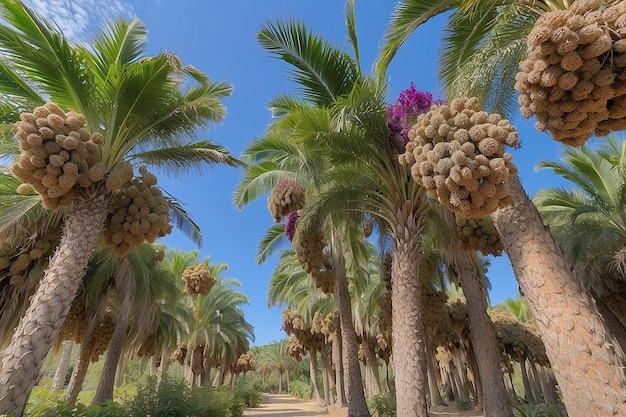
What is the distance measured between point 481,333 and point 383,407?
6.86 m

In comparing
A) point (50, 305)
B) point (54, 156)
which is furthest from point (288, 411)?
point (54, 156)

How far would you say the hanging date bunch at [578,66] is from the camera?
11.0 ft

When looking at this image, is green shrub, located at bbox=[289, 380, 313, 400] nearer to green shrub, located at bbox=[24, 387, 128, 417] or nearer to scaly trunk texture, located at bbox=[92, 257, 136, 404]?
scaly trunk texture, located at bbox=[92, 257, 136, 404]

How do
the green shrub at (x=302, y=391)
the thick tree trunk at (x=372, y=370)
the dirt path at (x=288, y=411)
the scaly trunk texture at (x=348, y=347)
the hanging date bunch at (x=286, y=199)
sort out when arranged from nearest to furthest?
the hanging date bunch at (x=286, y=199), the scaly trunk texture at (x=348, y=347), the thick tree trunk at (x=372, y=370), the dirt path at (x=288, y=411), the green shrub at (x=302, y=391)

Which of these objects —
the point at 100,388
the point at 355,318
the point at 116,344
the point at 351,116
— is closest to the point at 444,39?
the point at 351,116

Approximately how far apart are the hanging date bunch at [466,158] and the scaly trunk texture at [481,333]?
378 cm

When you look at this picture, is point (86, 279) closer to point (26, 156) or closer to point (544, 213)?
point (26, 156)

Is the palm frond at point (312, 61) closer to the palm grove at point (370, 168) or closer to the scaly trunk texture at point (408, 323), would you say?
the palm grove at point (370, 168)

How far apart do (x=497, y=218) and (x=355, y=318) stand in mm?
16762

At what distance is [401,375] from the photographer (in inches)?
229

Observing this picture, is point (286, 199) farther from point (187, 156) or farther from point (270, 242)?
point (270, 242)

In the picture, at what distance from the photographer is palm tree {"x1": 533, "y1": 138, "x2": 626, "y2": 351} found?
1043 centimetres

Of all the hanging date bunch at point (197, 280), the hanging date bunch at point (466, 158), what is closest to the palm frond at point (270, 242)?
the hanging date bunch at point (197, 280)

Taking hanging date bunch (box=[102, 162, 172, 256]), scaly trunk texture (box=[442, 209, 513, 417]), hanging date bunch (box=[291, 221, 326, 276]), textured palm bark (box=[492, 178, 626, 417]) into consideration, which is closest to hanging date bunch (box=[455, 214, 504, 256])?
scaly trunk texture (box=[442, 209, 513, 417])
